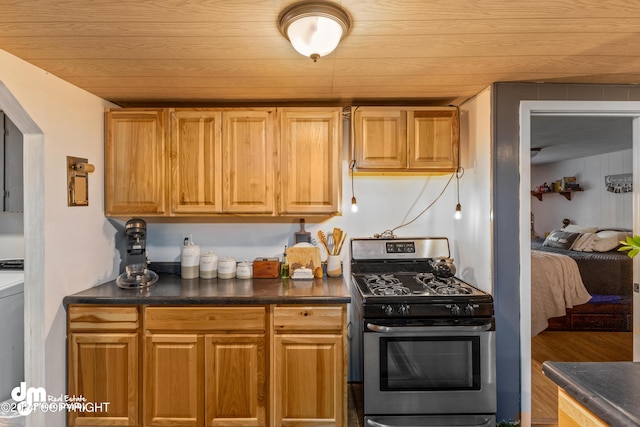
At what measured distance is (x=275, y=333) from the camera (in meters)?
2.05

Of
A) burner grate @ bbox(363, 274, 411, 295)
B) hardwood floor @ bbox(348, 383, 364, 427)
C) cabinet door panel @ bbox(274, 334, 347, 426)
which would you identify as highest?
burner grate @ bbox(363, 274, 411, 295)

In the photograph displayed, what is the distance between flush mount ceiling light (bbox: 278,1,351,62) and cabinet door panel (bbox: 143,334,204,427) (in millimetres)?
1655

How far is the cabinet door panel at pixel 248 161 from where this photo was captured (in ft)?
7.88

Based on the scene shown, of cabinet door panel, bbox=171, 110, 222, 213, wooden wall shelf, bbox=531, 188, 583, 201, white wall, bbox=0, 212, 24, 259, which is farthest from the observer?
wooden wall shelf, bbox=531, 188, 583, 201

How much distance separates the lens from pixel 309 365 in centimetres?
204

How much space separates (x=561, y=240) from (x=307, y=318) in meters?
4.19

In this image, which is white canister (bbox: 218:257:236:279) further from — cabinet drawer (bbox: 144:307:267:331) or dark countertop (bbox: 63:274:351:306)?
cabinet drawer (bbox: 144:307:267:331)

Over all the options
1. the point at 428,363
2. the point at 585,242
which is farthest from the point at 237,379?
the point at 585,242

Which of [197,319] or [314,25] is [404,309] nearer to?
[197,319]

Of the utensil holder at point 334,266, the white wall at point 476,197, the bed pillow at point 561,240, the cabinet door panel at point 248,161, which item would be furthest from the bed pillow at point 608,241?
the cabinet door panel at point 248,161

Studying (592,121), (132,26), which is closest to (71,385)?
(132,26)

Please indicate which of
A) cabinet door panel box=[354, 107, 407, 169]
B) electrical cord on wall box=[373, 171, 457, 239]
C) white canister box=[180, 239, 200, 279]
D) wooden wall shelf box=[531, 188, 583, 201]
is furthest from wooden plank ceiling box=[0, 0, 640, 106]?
wooden wall shelf box=[531, 188, 583, 201]

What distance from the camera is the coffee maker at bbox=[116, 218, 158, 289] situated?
2295 mm

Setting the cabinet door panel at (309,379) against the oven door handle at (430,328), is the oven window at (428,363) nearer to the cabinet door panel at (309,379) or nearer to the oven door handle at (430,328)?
the oven door handle at (430,328)
